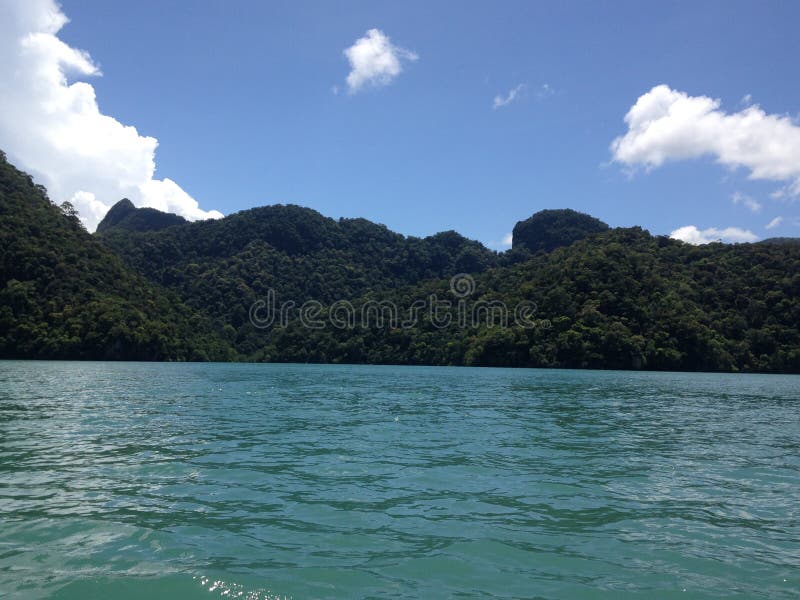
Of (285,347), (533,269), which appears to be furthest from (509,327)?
(285,347)

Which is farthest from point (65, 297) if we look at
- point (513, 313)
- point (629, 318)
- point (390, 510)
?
point (390, 510)

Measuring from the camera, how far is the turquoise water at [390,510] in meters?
7.71

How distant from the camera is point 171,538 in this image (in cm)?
913

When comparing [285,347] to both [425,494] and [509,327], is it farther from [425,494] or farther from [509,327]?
[425,494]

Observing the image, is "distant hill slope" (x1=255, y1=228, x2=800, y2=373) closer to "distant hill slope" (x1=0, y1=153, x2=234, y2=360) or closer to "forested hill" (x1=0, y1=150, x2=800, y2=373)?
"forested hill" (x1=0, y1=150, x2=800, y2=373)

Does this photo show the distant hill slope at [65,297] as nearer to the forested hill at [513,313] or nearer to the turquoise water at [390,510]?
the forested hill at [513,313]

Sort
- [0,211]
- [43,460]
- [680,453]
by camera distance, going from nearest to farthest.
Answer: [43,460] < [680,453] < [0,211]

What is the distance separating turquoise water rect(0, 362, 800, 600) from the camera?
7715mm

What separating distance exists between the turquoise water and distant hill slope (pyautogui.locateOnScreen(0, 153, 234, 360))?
3519 inches

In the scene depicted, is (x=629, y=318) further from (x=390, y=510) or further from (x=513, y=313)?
(x=390, y=510)

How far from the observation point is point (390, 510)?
11.0 m

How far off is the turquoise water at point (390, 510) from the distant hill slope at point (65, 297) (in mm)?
89373

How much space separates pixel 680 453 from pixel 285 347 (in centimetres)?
14235

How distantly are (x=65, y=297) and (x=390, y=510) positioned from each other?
381 feet
